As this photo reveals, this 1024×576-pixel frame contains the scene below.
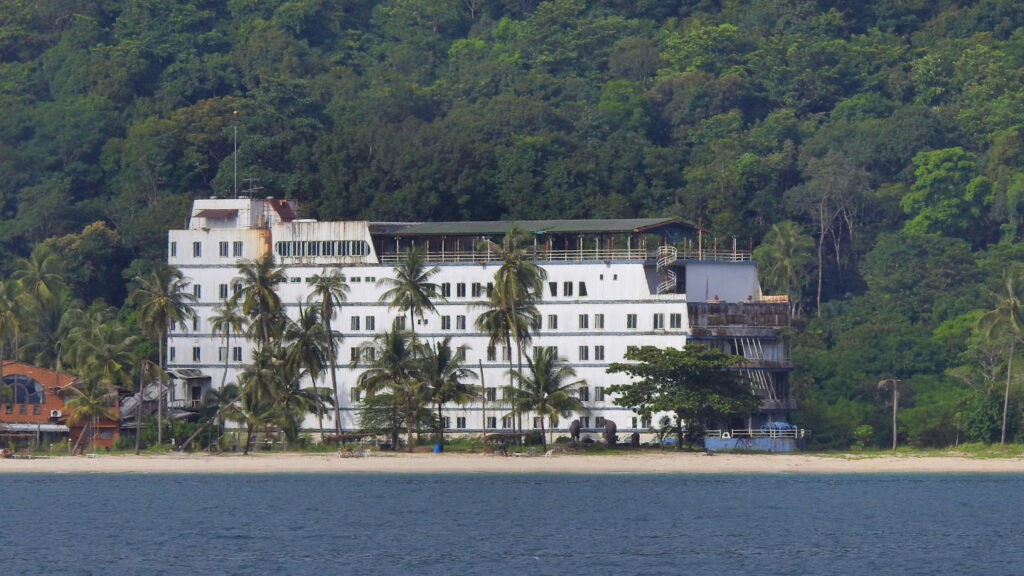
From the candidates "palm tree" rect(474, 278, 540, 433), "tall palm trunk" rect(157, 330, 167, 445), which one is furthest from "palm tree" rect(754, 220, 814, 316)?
"tall palm trunk" rect(157, 330, 167, 445)

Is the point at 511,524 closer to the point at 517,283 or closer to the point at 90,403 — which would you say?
the point at 517,283

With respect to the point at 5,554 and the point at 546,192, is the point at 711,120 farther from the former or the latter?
the point at 5,554

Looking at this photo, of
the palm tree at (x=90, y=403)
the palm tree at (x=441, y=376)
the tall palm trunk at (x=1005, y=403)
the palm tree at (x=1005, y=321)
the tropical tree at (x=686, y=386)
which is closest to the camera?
the tropical tree at (x=686, y=386)

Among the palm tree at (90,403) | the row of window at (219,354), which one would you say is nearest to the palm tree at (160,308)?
the palm tree at (90,403)

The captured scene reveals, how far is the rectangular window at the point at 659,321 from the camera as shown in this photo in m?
103

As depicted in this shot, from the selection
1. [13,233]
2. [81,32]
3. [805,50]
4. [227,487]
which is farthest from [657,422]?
[81,32]

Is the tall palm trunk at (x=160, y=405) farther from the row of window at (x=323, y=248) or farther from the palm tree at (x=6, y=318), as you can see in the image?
the row of window at (x=323, y=248)

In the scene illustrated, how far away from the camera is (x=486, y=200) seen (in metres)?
130

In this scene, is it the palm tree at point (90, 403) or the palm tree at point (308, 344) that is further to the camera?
the palm tree at point (308, 344)

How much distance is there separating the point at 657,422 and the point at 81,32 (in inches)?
3435

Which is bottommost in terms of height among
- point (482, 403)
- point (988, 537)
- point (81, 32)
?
point (988, 537)

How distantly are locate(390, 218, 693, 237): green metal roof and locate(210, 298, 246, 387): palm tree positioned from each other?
10.1m

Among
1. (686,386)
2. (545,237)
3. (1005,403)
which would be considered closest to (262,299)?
(545,237)

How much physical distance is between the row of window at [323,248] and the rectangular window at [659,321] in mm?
17453
